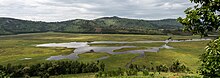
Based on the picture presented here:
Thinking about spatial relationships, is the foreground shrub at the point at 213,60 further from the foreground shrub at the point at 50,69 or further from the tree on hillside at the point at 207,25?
the foreground shrub at the point at 50,69

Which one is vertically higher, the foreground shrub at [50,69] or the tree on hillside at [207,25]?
the tree on hillside at [207,25]

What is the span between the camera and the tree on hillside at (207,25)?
52.4 ft

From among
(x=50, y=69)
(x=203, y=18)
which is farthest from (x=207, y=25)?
(x=50, y=69)

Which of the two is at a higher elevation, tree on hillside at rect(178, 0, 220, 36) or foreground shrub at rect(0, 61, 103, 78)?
tree on hillside at rect(178, 0, 220, 36)

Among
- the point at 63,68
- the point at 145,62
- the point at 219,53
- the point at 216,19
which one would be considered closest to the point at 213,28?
the point at 216,19

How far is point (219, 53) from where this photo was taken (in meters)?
15.5

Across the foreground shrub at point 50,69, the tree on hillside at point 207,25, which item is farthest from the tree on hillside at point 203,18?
the foreground shrub at point 50,69

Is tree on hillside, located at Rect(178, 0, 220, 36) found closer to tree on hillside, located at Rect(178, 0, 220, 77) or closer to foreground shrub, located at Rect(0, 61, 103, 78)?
tree on hillside, located at Rect(178, 0, 220, 77)

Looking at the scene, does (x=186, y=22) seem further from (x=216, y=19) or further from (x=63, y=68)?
(x=63, y=68)

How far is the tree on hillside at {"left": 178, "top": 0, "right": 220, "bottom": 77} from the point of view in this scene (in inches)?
629

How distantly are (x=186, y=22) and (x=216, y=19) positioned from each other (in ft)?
5.93

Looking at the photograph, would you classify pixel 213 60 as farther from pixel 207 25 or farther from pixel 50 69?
pixel 50 69

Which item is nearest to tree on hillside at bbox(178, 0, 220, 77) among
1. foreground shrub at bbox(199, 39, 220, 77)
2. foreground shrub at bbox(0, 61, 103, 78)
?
foreground shrub at bbox(199, 39, 220, 77)

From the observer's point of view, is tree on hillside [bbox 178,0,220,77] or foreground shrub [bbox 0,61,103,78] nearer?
tree on hillside [bbox 178,0,220,77]
